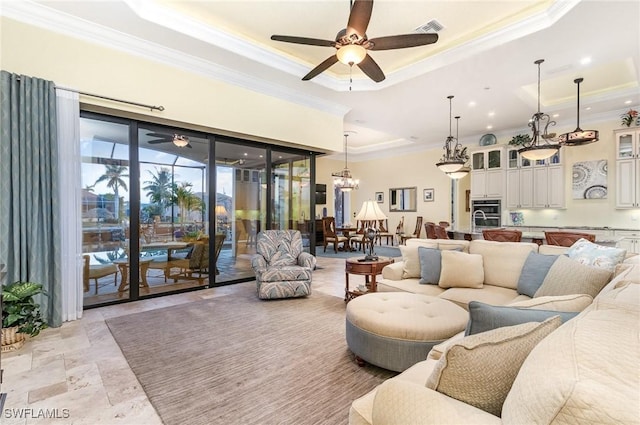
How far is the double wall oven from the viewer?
746 centimetres

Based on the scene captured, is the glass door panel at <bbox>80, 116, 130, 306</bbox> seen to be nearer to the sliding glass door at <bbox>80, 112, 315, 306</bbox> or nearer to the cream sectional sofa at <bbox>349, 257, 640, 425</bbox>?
the sliding glass door at <bbox>80, 112, 315, 306</bbox>

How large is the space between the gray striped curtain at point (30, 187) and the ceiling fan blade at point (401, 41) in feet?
11.2

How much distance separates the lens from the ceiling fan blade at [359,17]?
7.52 ft

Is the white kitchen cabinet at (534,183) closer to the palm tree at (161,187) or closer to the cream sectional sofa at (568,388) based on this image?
the cream sectional sofa at (568,388)

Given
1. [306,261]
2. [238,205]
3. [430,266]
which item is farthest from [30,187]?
[430,266]

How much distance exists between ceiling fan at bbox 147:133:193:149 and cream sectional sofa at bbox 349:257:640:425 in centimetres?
458

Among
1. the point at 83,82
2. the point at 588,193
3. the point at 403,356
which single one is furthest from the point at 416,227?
the point at 83,82

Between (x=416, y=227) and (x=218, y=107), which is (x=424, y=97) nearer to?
(x=218, y=107)

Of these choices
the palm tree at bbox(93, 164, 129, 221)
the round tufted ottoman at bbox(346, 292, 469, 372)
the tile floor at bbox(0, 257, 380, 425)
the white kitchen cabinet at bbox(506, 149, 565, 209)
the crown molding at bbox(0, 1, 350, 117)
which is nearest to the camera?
the tile floor at bbox(0, 257, 380, 425)

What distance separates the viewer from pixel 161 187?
445 centimetres

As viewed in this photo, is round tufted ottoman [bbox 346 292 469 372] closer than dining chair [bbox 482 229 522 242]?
Yes

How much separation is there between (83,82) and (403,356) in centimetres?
434

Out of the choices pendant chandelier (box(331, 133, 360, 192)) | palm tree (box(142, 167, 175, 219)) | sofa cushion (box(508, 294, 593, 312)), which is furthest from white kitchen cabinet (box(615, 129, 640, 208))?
palm tree (box(142, 167, 175, 219))

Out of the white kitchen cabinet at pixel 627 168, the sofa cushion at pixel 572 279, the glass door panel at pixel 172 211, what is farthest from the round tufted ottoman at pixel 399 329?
the white kitchen cabinet at pixel 627 168
